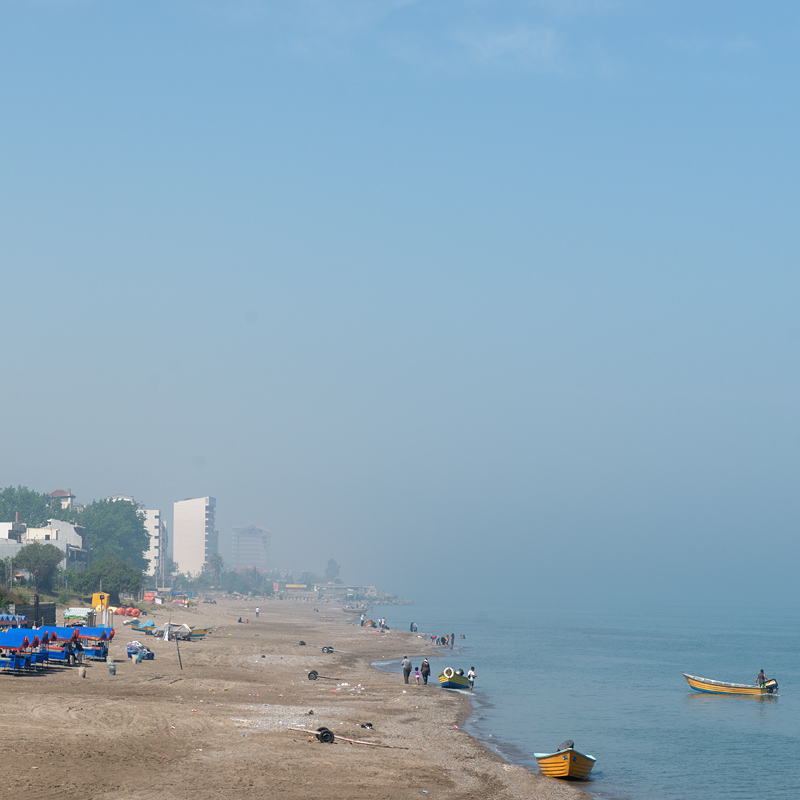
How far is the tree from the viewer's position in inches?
4306

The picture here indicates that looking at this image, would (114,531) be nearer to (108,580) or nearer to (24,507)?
(24,507)

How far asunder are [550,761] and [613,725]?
56.9ft

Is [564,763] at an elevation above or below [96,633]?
below

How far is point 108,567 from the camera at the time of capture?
11656 centimetres

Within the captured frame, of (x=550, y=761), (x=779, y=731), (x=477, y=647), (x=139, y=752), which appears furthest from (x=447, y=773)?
(x=477, y=647)

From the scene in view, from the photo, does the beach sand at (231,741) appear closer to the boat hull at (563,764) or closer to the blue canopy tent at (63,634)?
the boat hull at (563,764)

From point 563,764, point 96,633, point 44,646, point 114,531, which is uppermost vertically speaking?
point 114,531

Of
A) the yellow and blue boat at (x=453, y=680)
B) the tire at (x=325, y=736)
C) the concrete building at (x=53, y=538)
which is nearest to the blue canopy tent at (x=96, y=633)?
the yellow and blue boat at (x=453, y=680)

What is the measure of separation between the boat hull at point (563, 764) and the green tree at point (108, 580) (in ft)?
298

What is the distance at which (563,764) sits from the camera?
3061 cm

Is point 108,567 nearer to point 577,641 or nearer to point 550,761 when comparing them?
point 577,641

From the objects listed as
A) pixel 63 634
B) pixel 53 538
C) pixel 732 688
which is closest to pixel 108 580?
pixel 53 538

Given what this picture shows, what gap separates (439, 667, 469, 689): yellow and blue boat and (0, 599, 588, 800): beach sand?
157 inches

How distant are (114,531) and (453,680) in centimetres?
15168
